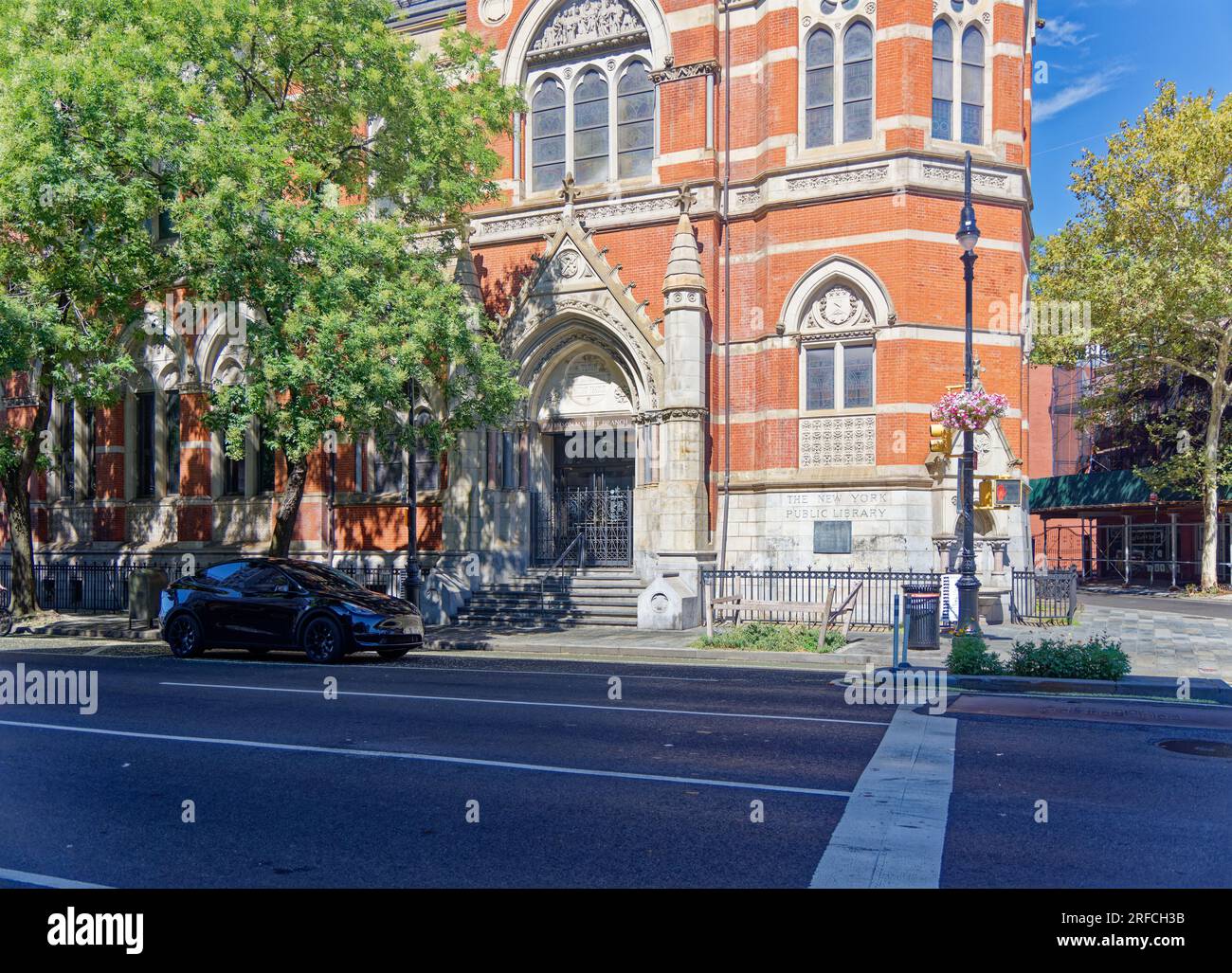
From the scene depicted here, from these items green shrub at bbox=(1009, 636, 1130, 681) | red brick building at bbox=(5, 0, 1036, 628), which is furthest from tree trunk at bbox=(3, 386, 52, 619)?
green shrub at bbox=(1009, 636, 1130, 681)

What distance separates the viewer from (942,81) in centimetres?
2191

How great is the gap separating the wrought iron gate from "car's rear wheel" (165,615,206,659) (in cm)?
876

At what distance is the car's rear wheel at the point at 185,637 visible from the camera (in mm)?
16484

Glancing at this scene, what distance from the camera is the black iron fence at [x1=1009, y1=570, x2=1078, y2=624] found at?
20.3 m

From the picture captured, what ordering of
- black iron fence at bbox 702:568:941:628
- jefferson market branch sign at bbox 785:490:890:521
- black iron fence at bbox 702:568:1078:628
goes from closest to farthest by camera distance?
black iron fence at bbox 702:568:941:628, black iron fence at bbox 702:568:1078:628, jefferson market branch sign at bbox 785:490:890:521

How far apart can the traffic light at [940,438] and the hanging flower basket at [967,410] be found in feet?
0.72

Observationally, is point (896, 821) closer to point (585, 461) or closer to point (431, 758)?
point (431, 758)

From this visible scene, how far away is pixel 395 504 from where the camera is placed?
2466 centimetres

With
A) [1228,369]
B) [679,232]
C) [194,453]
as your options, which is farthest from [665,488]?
[1228,369]

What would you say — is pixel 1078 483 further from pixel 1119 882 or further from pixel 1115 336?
pixel 1119 882

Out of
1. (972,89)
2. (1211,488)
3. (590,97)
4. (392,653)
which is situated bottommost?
(392,653)

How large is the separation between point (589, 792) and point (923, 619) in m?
10.3

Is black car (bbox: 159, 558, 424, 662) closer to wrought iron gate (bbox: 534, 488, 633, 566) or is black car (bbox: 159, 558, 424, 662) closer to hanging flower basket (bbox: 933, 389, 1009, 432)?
wrought iron gate (bbox: 534, 488, 633, 566)

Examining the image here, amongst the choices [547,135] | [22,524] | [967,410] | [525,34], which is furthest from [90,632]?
[967,410]
